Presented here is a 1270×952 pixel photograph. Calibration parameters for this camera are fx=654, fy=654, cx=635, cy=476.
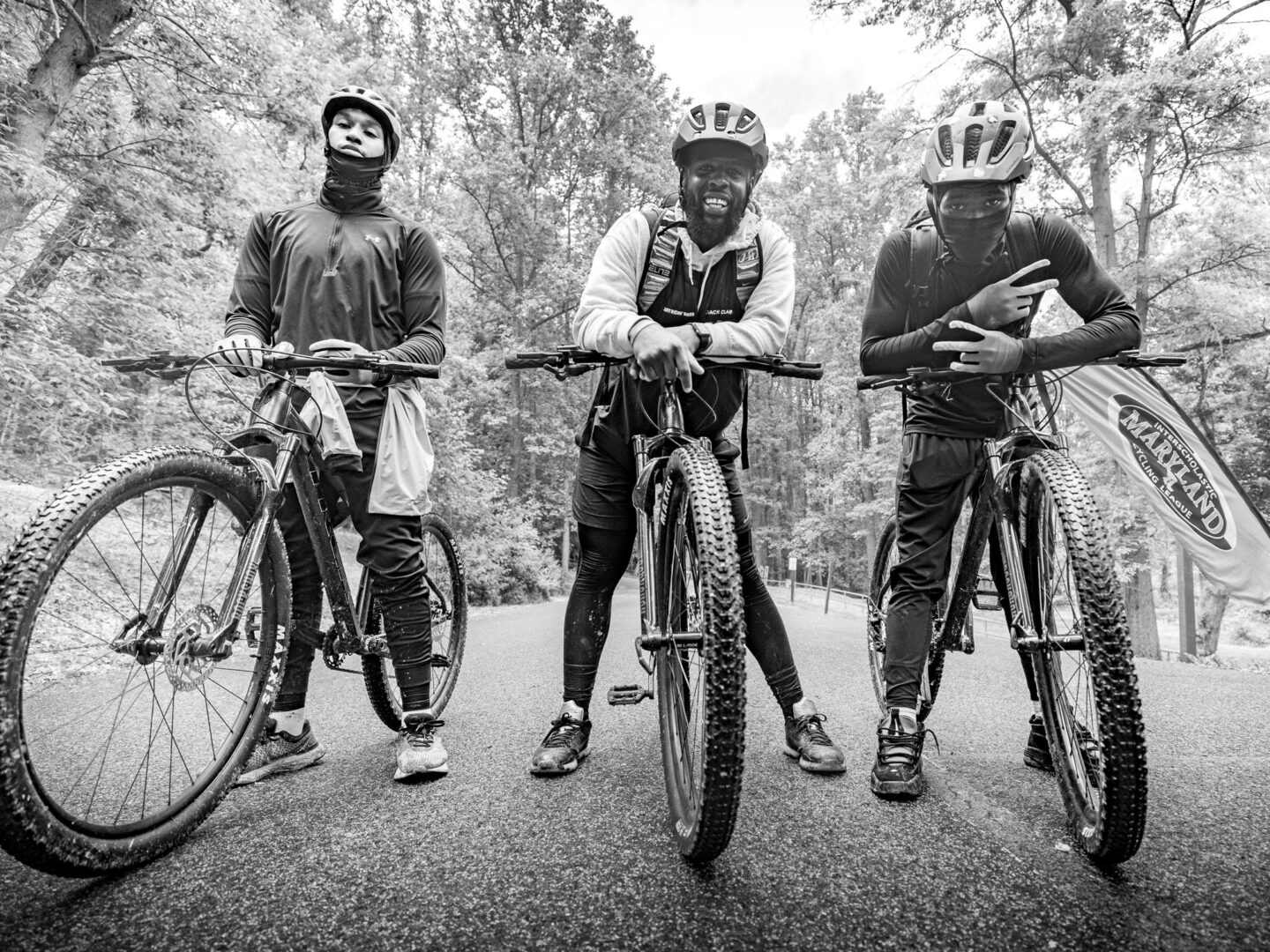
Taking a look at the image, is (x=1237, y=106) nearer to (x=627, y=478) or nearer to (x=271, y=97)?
(x=627, y=478)

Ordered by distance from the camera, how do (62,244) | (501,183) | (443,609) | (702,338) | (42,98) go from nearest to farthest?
Answer: 1. (702,338)
2. (443,609)
3. (42,98)
4. (62,244)
5. (501,183)

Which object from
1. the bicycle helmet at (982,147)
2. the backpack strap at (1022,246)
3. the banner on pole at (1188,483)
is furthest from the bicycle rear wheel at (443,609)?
the banner on pole at (1188,483)

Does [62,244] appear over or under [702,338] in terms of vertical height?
over

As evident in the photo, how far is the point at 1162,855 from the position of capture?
1430 mm

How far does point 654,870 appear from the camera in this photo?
4.50 feet

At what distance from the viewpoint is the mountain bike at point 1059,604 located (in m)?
1.34

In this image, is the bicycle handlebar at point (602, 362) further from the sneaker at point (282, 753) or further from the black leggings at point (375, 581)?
the sneaker at point (282, 753)

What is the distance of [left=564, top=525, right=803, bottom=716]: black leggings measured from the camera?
2.26m

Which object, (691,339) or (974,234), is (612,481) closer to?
(691,339)

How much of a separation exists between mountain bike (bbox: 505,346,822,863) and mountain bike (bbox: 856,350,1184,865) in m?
0.65

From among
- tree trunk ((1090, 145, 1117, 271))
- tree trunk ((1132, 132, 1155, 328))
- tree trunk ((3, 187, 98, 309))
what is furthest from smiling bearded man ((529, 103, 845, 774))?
tree trunk ((1090, 145, 1117, 271))

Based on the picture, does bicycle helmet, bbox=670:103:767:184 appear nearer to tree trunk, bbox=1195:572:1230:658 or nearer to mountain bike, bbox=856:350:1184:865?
mountain bike, bbox=856:350:1184:865

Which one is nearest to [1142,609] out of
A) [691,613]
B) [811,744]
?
[811,744]

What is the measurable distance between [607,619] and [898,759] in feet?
3.45
